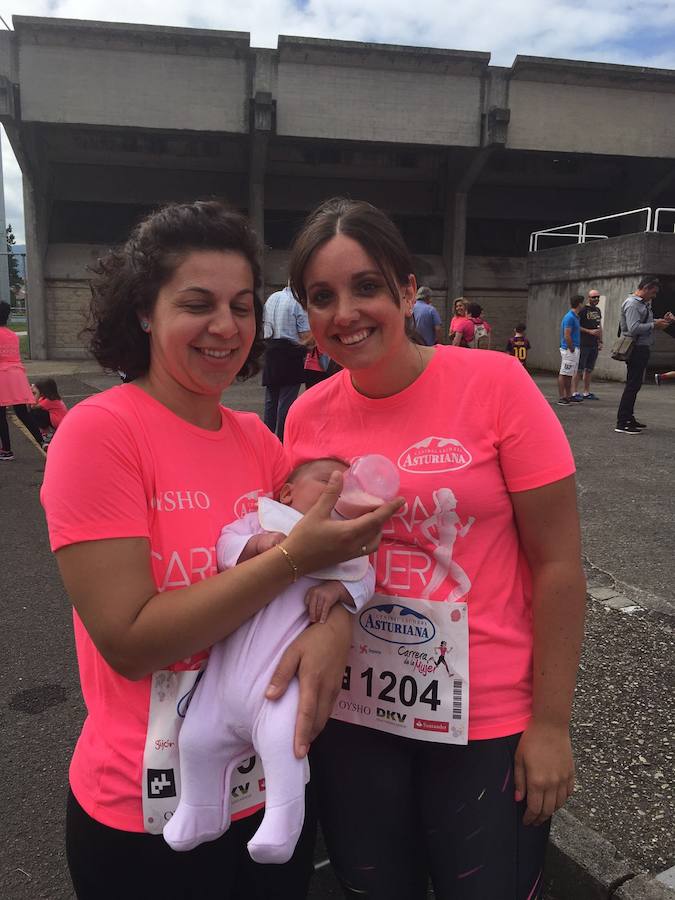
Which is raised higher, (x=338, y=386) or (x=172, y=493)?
(x=338, y=386)

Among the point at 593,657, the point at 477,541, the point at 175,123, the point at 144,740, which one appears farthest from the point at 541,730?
the point at 175,123

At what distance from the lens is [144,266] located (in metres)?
1.56

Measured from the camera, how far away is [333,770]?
1740 millimetres

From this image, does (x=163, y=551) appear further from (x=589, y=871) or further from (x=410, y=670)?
(x=589, y=871)

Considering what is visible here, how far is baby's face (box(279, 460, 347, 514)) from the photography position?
5.65ft

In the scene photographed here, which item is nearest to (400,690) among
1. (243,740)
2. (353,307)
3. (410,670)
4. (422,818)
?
(410,670)

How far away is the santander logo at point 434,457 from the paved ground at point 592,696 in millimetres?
1735

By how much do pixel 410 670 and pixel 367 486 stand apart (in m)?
0.47

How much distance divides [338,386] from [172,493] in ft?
2.18

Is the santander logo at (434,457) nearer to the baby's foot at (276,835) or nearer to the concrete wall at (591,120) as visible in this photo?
the baby's foot at (276,835)

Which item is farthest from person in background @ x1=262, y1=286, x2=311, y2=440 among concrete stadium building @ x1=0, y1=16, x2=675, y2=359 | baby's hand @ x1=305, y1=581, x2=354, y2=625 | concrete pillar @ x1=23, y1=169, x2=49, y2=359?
concrete pillar @ x1=23, y1=169, x2=49, y2=359

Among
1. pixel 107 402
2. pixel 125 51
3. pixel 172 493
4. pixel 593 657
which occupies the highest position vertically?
pixel 125 51

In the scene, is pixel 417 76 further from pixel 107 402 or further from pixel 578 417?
pixel 107 402

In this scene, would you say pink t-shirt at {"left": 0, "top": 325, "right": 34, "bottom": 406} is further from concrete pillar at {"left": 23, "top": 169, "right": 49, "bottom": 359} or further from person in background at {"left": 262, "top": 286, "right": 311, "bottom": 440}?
concrete pillar at {"left": 23, "top": 169, "right": 49, "bottom": 359}
